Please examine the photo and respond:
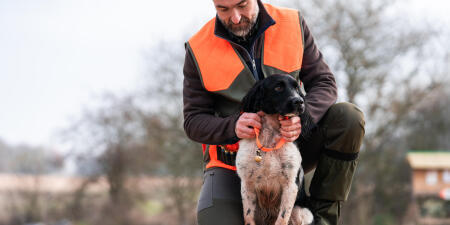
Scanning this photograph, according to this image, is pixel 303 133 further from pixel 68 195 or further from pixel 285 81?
pixel 68 195

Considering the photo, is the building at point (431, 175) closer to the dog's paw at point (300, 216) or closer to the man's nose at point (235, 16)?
the dog's paw at point (300, 216)

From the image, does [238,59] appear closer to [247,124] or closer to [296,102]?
[247,124]

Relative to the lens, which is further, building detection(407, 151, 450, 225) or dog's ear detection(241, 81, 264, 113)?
building detection(407, 151, 450, 225)

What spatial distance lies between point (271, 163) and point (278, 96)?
0.45m

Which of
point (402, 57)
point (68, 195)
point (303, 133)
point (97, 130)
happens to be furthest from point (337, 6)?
point (303, 133)

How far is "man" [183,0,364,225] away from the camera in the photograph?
332 centimetres

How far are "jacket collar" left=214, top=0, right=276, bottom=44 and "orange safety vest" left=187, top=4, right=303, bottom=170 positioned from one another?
55mm

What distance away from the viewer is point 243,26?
139 inches

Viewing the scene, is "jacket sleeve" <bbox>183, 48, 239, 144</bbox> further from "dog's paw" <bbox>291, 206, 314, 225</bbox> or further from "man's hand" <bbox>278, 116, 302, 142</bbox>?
"dog's paw" <bbox>291, 206, 314, 225</bbox>

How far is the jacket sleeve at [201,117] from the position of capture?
10.9 ft

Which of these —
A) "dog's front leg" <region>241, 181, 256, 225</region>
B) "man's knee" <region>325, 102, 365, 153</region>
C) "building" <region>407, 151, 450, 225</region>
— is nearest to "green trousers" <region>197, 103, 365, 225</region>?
"man's knee" <region>325, 102, 365, 153</region>

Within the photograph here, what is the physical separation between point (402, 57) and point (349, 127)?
13343mm

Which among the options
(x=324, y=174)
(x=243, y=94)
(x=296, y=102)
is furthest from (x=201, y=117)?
(x=324, y=174)

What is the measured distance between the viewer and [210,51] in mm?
3592
